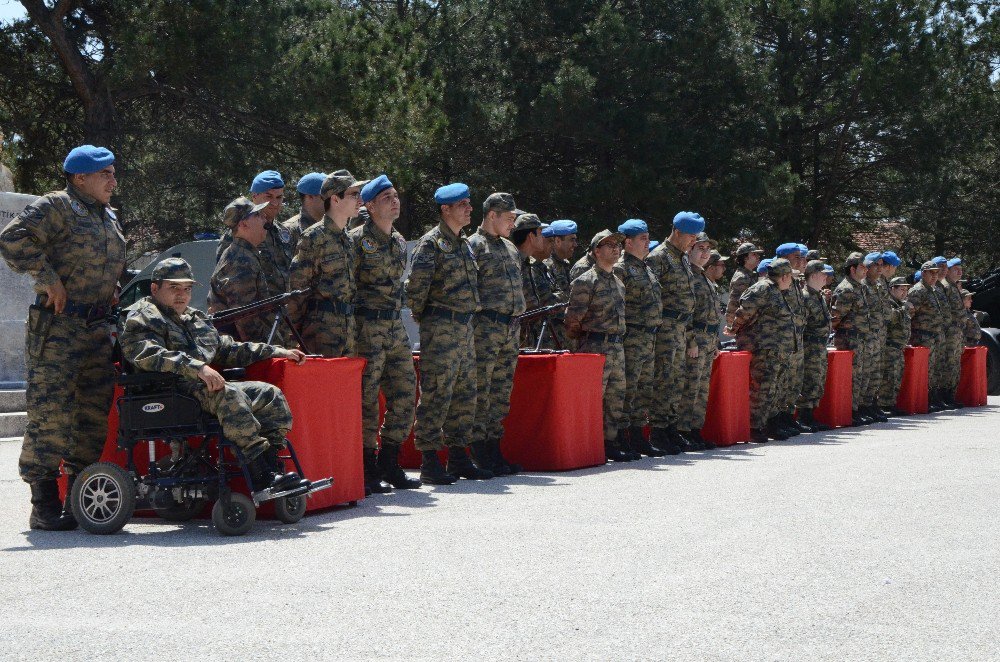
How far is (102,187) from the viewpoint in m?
7.49

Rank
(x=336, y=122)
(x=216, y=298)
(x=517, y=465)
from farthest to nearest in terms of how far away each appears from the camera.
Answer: (x=336, y=122), (x=517, y=465), (x=216, y=298)

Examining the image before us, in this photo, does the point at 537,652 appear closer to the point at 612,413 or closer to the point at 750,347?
the point at 612,413

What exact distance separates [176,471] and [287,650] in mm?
2916

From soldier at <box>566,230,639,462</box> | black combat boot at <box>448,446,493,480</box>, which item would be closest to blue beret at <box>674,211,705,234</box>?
soldier at <box>566,230,639,462</box>

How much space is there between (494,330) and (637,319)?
7.19ft

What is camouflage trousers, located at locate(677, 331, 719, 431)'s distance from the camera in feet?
41.0

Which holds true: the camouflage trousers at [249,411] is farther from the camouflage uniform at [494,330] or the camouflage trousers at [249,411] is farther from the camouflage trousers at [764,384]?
the camouflage trousers at [764,384]

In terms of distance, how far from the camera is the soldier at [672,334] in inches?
477

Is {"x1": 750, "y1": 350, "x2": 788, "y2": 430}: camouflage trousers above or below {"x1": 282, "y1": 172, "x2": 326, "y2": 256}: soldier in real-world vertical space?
below

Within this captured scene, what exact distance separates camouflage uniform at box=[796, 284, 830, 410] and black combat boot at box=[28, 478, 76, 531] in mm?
9677

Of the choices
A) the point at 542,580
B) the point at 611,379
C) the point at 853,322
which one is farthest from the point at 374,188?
the point at 853,322

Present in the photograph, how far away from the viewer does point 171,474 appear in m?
7.09

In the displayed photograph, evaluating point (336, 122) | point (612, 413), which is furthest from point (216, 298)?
point (336, 122)

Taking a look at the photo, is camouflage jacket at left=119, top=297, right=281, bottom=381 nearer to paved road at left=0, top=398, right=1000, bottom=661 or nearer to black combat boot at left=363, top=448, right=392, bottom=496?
paved road at left=0, top=398, right=1000, bottom=661
